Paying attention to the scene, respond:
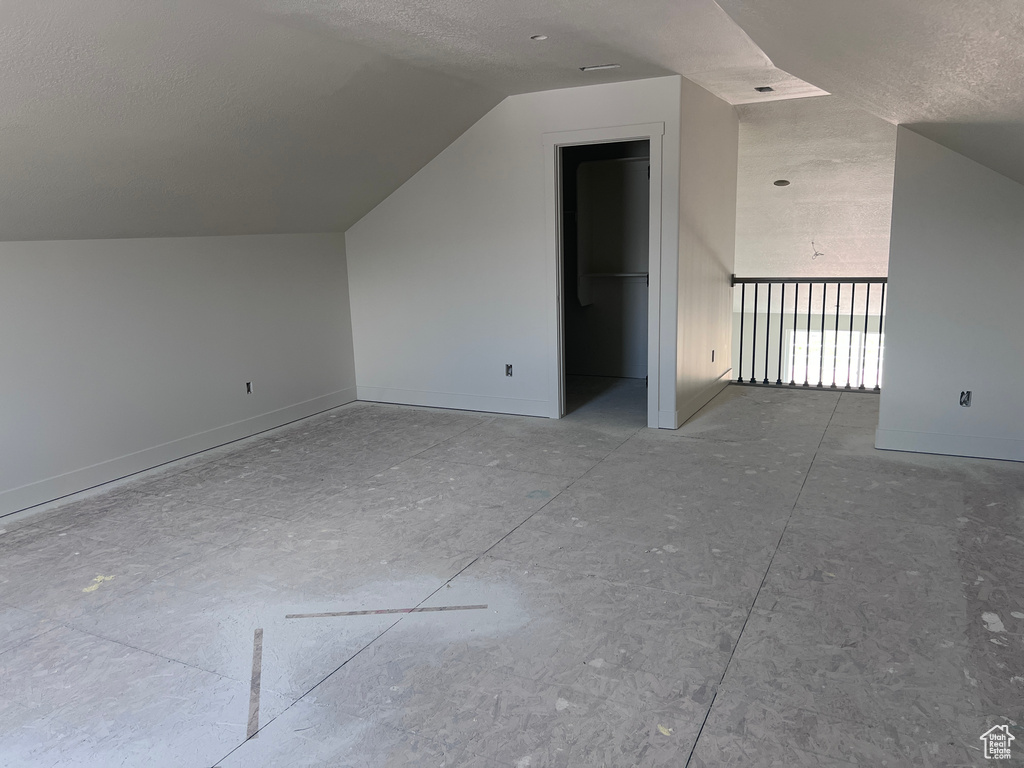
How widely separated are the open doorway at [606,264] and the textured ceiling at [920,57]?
10.3ft

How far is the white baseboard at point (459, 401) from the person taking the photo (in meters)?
5.70

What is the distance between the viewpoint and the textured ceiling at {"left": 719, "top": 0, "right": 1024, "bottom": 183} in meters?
1.86

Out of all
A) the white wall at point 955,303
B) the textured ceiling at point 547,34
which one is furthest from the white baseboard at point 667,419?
the textured ceiling at point 547,34

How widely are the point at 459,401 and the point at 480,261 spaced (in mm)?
1169

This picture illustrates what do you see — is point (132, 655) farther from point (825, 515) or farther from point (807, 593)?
point (825, 515)

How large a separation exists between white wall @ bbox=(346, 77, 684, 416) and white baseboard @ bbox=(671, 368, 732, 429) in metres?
0.28

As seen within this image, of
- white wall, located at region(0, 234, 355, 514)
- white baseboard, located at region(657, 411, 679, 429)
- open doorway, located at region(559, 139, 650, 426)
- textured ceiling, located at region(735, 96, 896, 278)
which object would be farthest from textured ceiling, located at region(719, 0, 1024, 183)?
white wall, located at region(0, 234, 355, 514)

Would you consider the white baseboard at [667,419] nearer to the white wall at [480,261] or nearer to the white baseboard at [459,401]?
the white wall at [480,261]

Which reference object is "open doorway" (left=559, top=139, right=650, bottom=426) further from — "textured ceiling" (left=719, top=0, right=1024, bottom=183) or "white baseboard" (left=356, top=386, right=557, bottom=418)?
"textured ceiling" (left=719, top=0, right=1024, bottom=183)

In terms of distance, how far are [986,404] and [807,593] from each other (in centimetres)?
230

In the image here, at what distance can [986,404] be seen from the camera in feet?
14.0

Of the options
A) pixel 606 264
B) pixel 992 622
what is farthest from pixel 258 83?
pixel 606 264

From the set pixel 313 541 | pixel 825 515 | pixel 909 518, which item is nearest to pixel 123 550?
pixel 313 541

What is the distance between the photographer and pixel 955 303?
4.21m
